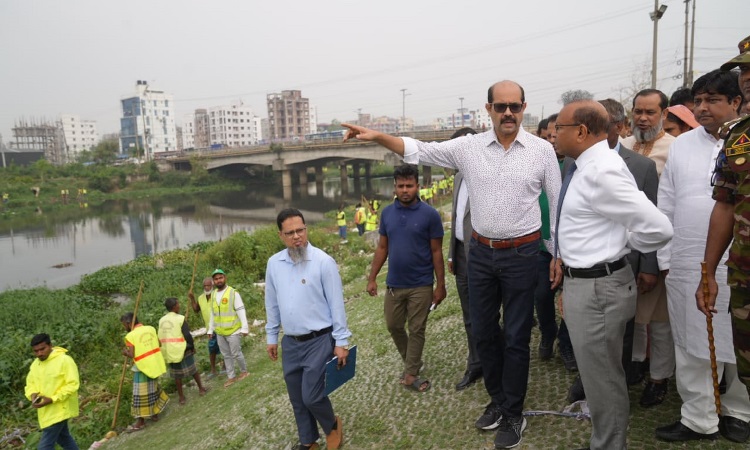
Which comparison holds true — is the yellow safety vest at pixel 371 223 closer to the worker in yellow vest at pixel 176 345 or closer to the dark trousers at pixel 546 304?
the worker in yellow vest at pixel 176 345

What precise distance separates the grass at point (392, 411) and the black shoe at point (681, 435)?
0.12ft

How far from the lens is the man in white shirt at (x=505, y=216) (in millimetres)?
2682

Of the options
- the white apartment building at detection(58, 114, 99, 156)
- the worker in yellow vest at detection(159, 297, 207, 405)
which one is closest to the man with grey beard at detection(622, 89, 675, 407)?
the worker in yellow vest at detection(159, 297, 207, 405)

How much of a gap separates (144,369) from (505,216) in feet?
15.9

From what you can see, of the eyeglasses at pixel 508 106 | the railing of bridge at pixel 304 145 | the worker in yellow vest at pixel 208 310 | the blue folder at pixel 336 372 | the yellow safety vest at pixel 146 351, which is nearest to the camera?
the eyeglasses at pixel 508 106

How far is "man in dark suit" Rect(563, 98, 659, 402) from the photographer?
8.88 ft

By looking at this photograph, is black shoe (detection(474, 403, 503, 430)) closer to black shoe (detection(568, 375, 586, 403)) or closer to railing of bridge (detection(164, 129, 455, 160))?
black shoe (detection(568, 375, 586, 403))

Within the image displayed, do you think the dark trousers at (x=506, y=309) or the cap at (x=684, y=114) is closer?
the dark trousers at (x=506, y=309)

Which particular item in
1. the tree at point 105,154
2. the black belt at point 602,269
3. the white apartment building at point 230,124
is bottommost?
the black belt at point 602,269

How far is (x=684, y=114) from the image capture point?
3434 mm

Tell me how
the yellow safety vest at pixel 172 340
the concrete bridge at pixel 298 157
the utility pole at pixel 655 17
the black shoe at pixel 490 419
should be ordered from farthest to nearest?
the concrete bridge at pixel 298 157 → the utility pole at pixel 655 17 → the yellow safety vest at pixel 172 340 → the black shoe at pixel 490 419

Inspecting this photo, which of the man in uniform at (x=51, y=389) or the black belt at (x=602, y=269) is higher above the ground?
the black belt at (x=602, y=269)

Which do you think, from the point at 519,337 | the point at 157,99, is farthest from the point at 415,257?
the point at 157,99

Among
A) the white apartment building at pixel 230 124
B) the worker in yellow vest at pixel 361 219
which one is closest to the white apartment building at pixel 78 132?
the white apartment building at pixel 230 124
